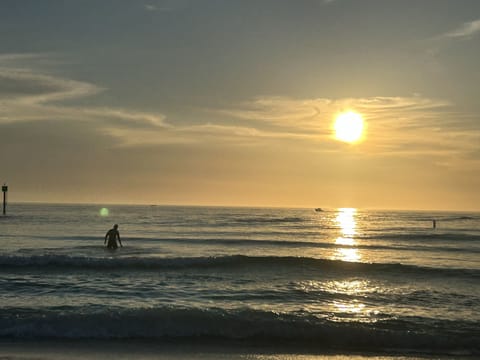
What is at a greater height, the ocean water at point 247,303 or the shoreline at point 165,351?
the ocean water at point 247,303

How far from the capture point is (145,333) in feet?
37.3

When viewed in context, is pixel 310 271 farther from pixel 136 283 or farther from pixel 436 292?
pixel 136 283

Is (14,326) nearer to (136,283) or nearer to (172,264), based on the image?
(136,283)

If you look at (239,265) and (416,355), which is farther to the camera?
(239,265)

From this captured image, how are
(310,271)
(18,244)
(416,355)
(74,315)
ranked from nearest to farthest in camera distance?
(416,355), (74,315), (310,271), (18,244)

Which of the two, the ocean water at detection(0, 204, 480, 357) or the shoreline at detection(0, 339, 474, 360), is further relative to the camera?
the ocean water at detection(0, 204, 480, 357)

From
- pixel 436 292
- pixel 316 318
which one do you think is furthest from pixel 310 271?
pixel 316 318

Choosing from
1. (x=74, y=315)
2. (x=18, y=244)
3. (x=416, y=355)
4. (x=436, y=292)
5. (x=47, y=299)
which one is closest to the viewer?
(x=416, y=355)

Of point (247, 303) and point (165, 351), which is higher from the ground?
Answer: point (247, 303)

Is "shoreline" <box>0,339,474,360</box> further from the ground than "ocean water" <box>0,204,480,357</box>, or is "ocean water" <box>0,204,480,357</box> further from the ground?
"ocean water" <box>0,204,480,357</box>

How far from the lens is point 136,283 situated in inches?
704

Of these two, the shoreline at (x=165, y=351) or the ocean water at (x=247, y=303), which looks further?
the ocean water at (x=247, y=303)

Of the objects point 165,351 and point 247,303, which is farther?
point 247,303

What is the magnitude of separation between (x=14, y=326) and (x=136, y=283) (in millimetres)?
6707
